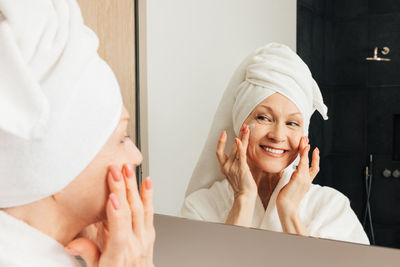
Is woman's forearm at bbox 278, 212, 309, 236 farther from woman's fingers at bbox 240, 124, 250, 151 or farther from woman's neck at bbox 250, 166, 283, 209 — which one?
woman's fingers at bbox 240, 124, 250, 151

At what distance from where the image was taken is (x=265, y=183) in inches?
40.3

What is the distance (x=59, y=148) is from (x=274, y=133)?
59 centimetres

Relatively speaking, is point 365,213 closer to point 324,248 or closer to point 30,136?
point 324,248

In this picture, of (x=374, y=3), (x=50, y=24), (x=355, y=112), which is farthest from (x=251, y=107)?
(x=50, y=24)

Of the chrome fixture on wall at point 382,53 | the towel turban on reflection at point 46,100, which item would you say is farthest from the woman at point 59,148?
the chrome fixture on wall at point 382,53

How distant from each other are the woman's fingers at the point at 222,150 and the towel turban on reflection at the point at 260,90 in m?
0.01

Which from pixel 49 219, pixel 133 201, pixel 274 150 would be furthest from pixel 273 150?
pixel 49 219

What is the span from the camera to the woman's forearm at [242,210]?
3.43 ft

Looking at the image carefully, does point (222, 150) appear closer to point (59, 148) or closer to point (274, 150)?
point (274, 150)

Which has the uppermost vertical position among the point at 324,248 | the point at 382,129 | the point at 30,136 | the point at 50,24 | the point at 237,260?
the point at 50,24

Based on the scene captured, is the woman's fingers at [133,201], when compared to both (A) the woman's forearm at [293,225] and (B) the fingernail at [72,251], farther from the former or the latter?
(A) the woman's forearm at [293,225]

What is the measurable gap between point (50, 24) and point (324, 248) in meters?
0.77

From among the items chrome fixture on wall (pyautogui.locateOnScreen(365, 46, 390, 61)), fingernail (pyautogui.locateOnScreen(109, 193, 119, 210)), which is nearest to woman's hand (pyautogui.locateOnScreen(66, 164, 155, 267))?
fingernail (pyautogui.locateOnScreen(109, 193, 119, 210))

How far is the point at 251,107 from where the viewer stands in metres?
1.02
